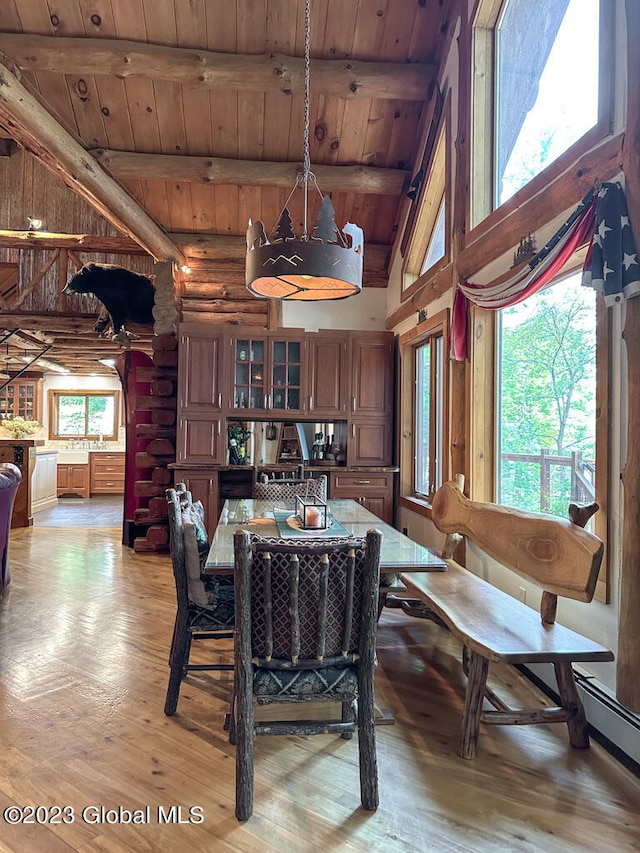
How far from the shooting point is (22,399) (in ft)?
37.5

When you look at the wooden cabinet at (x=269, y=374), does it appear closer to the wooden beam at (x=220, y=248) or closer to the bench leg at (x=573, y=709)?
the wooden beam at (x=220, y=248)

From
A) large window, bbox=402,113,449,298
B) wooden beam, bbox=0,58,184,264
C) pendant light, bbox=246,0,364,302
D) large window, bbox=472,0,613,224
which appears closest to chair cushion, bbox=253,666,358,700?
pendant light, bbox=246,0,364,302

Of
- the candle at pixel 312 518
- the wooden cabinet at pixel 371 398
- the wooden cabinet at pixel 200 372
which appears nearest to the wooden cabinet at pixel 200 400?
the wooden cabinet at pixel 200 372

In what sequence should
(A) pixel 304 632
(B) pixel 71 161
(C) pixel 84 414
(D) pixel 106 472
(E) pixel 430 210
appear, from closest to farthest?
(A) pixel 304 632 → (B) pixel 71 161 → (E) pixel 430 210 → (D) pixel 106 472 → (C) pixel 84 414

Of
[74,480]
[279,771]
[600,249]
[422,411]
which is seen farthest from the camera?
[74,480]

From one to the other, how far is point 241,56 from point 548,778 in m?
5.29

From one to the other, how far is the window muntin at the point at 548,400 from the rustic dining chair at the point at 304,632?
1.44 metres

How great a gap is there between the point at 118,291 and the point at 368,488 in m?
3.55

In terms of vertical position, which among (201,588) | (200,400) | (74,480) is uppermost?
(200,400)

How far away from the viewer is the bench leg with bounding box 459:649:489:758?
6.89ft

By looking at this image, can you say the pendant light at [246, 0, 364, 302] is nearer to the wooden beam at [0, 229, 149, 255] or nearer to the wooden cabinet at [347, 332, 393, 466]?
the wooden cabinet at [347, 332, 393, 466]

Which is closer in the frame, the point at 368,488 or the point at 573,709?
the point at 573,709

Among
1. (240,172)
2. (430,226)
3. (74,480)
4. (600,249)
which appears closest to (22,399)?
(74,480)

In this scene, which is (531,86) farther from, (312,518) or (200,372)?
(200,372)
